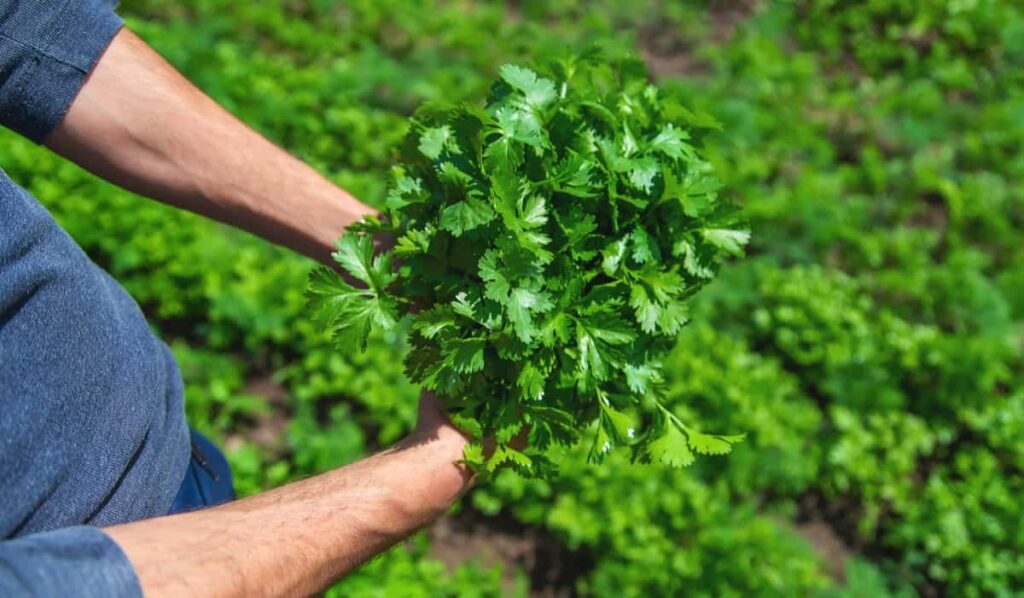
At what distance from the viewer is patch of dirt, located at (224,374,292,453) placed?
3150 millimetres

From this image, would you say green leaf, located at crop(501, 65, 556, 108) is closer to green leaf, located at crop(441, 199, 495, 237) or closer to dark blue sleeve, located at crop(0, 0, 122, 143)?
green leaf, located at crop(441, 199, 495, 237)

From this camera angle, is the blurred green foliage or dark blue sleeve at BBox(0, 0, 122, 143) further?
the blurred green foliage

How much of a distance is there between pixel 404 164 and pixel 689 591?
6.09 ft

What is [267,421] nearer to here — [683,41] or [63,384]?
[63,384]

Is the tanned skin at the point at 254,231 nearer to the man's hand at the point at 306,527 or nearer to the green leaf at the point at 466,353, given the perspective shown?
the man's hand at the point at 306,527

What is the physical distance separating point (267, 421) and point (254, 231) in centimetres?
154

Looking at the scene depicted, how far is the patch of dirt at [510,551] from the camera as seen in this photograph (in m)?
3.04

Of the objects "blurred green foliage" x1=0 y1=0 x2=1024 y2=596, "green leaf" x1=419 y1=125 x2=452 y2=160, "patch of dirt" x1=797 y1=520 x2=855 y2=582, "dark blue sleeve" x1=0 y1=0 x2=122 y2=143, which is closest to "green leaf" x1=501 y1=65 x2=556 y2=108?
"green leaf" x1=419 y1=125 x2=452 y2=160

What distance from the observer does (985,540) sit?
126 inches

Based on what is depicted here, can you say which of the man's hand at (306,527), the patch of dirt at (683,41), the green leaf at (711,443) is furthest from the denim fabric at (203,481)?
the patch of dirt at (683,41)

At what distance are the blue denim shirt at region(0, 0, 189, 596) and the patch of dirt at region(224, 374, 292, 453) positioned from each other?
1450mm

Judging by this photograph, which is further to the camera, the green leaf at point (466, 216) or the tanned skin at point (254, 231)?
the green leaf at point (466, 216)

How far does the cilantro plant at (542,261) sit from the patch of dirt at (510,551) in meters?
1.47

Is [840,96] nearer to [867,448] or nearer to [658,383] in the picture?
[867,448]
